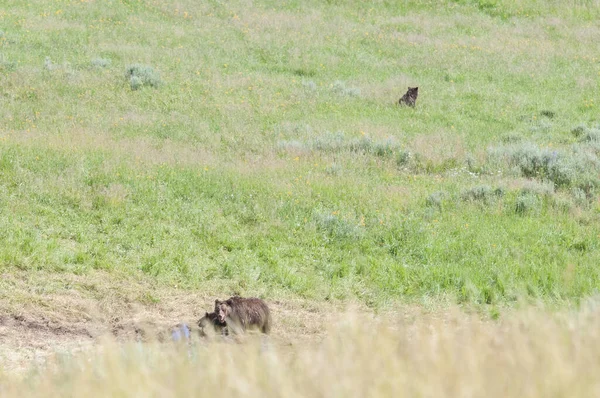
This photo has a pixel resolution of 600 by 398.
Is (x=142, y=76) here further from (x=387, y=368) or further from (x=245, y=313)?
(x=387, y=368)

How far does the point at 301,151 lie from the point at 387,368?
40.5 ft

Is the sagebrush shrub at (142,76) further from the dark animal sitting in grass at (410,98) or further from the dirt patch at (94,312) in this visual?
the dirt patch at (94,312)

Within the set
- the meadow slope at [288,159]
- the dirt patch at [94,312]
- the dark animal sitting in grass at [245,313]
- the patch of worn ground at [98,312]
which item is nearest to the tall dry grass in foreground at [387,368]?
the meadow slope at [288,159]

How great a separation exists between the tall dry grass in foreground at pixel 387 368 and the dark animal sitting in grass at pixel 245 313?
12.7 feet

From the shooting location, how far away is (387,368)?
3.45 m

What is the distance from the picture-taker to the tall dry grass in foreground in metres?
3.21

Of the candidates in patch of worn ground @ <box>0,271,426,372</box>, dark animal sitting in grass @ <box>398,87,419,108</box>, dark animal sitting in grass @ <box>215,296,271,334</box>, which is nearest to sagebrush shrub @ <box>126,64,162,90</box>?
dark animal sitting in grass @ <box>398,87,419,108</box>

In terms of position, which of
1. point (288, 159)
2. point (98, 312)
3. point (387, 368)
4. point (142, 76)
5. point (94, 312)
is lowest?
point (98, 312)

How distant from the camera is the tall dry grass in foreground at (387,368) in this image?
3.21 metres

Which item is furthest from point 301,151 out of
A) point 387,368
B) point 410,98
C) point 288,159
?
point 387,368

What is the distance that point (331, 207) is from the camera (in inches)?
486

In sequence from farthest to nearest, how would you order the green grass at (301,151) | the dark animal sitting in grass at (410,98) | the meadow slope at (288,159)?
the dark animal sitting in grass at (410,98), the green grass at (301,151), the meadow slope at (288,159)

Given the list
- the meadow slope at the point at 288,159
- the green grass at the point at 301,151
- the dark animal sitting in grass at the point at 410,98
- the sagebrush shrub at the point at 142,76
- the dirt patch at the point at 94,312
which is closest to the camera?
the dirt patch at the point at 94,312

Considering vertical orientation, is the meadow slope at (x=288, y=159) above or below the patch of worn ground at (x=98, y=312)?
above
